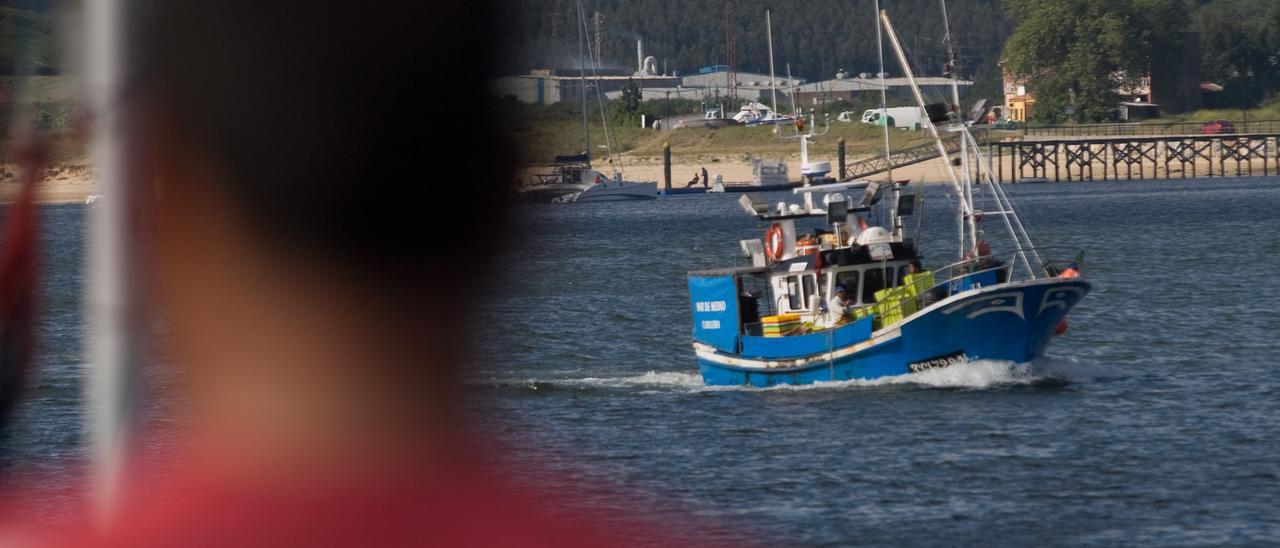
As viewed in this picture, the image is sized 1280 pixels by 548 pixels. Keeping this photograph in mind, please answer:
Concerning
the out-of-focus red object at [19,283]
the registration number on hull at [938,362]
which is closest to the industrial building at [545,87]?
the registration number on hull at [938,362]

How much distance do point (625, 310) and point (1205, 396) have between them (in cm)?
2635

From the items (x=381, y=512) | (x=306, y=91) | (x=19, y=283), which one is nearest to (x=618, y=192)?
(x=381, y=512)

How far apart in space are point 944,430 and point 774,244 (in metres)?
6.78

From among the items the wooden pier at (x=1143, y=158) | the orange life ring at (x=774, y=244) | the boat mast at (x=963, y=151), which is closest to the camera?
the boat mast at (x=963, y=151)

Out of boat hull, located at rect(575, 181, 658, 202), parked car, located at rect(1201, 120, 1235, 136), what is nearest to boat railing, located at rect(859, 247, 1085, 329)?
boat hull, located at rect(575, 181, 658, 202)

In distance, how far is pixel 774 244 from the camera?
35125 millimetres

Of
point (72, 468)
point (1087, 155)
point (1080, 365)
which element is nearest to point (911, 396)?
point (1080, 365)

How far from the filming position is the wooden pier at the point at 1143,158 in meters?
154

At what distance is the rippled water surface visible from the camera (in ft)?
76.8

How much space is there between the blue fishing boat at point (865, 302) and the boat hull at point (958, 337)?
20 mm

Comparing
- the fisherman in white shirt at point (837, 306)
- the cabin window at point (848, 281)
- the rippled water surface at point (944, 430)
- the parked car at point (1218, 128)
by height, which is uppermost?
the parked car at point (1218, 128)

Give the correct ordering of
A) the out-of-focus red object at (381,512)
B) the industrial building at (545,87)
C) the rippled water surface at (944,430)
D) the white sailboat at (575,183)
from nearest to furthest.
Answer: the out-of-focus red object at (381,512) < the rippled water surface at (944,430) < the industrial building at (545,87) < the white sailboat at (575,183)

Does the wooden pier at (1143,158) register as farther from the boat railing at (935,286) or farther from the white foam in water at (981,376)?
the boat railing at (935,286)

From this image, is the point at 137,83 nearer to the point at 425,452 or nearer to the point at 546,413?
the point at 425,452
